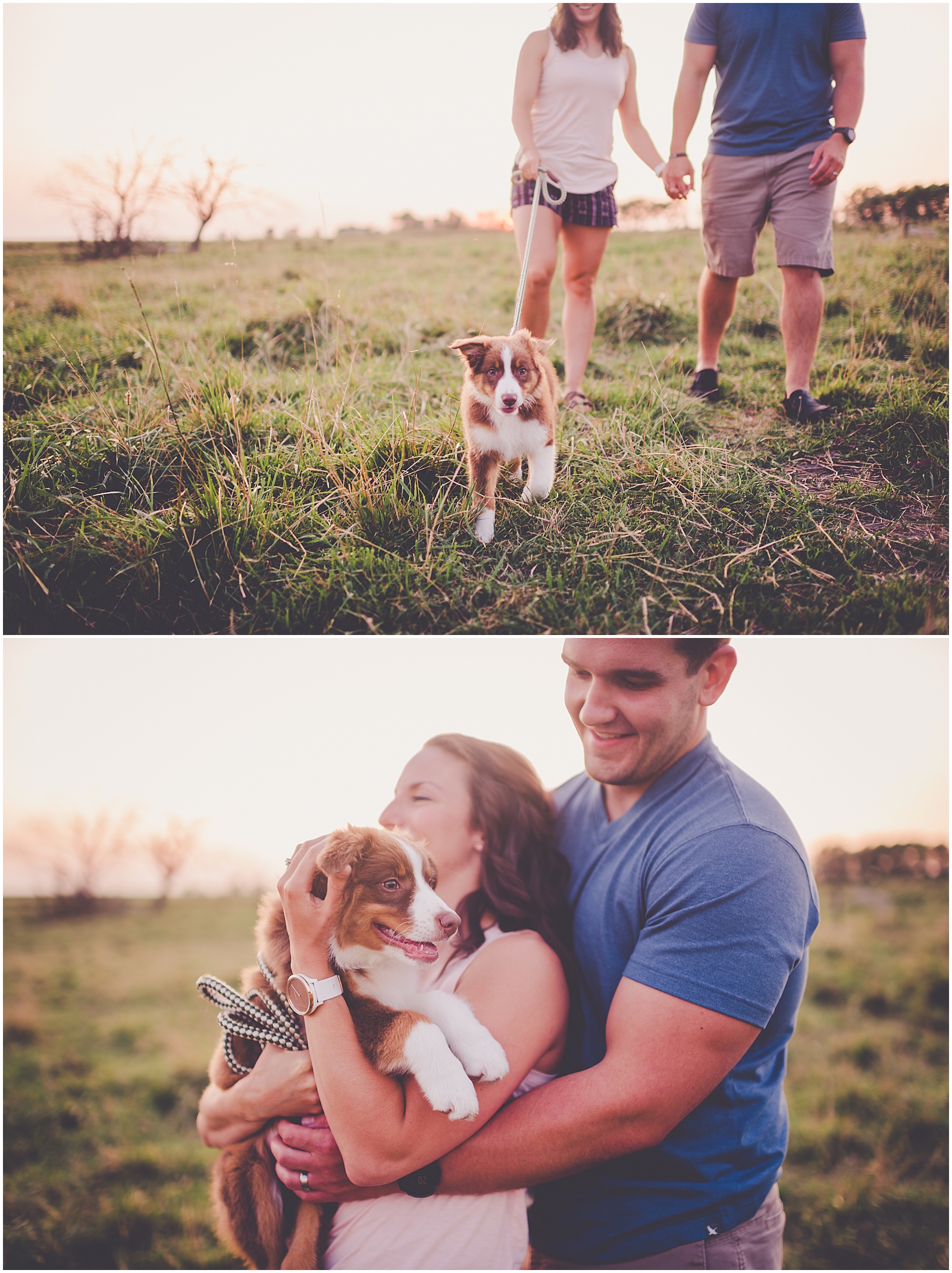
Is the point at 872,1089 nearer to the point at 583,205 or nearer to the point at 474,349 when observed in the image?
the point at 474,349

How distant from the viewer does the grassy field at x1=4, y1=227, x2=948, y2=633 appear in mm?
2463

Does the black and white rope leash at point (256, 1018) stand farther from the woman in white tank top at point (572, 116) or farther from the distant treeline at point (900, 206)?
the distant treeline at point (900, 206)

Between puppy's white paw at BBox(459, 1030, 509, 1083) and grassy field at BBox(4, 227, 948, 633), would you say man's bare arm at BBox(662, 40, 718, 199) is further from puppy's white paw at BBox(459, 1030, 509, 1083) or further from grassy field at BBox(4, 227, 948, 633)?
puppy's white paw at BBox(459, 1030, 509, 1083)

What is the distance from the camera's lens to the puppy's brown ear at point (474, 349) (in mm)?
2436

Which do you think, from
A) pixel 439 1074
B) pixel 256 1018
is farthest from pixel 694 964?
pixel 256 1018

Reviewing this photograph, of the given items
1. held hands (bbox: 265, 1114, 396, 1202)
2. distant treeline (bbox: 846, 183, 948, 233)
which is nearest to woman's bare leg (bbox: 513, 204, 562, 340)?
distant treeline (bbox: 846, 183, 948, 233)

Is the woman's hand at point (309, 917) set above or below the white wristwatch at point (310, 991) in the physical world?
above

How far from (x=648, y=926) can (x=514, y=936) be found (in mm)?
377

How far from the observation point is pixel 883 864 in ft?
14.0

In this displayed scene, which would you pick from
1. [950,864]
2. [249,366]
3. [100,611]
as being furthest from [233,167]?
[950,864]

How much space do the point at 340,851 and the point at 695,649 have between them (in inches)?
47.1

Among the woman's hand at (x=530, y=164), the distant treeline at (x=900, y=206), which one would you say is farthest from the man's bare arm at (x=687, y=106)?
the distant treeline at (x=900, y=206)

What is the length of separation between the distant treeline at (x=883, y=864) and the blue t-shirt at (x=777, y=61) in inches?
143

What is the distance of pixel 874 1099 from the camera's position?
383cm
